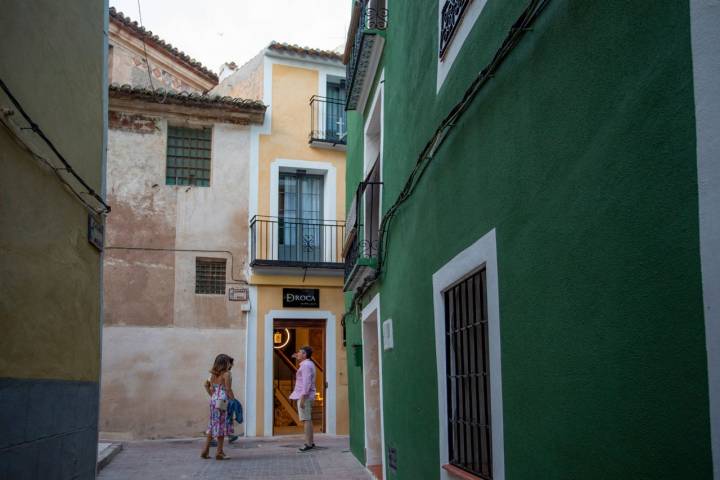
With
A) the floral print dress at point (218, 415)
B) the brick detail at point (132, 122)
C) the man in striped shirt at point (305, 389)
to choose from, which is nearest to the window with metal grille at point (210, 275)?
the brick detail at point (132, 122)

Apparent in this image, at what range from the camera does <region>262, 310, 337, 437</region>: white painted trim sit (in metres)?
16.6

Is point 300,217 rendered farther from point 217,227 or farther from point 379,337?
point 379,337

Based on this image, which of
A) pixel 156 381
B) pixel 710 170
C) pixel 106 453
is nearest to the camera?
pixel 710 170

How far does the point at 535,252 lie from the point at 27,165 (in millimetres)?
3440

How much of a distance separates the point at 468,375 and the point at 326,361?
40.6ft

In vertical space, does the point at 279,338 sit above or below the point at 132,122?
below

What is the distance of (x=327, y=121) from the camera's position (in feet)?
61.1

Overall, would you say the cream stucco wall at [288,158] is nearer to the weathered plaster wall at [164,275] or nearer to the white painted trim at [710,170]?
the weathered plaster wall at [164,275]

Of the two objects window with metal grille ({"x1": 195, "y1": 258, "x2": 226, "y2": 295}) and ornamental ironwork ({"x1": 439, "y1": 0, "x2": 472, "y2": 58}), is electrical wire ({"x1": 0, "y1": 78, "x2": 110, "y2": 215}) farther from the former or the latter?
window with metal grille ({"x1": 195, "y1": 258, "x2": 226, "y2": 295})

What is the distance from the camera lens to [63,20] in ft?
20.2

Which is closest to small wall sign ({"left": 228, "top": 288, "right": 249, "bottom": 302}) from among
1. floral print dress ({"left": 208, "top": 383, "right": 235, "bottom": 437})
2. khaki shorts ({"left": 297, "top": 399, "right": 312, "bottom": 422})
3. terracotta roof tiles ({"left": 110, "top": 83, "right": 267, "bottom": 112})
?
terracotta roof tiles ({"left": 110, "top": 83, "right": 267, "bottom": 112})

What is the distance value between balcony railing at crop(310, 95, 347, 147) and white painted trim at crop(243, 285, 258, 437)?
3909 mm

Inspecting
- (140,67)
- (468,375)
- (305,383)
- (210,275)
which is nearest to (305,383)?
(305,383)

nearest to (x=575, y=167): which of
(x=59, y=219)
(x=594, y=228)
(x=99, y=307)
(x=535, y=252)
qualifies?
(x=594, y=228)
